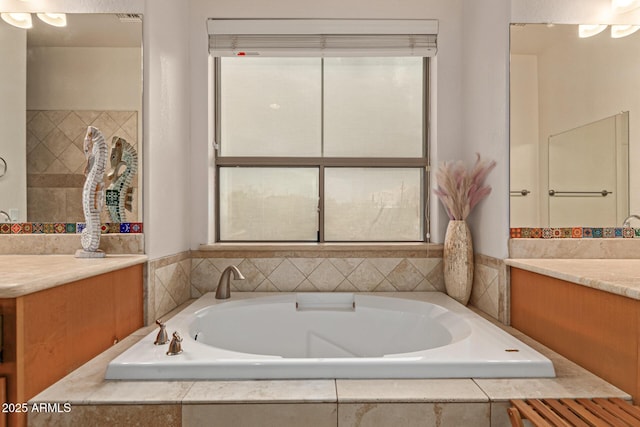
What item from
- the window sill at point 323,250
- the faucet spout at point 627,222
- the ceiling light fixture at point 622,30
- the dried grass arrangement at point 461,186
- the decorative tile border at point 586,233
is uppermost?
the ceiling light fixture at point 622,30

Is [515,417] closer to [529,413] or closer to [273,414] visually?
[529,413]

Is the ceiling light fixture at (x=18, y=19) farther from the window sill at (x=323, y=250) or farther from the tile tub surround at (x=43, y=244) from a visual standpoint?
the window sill at (x=323, y=250)

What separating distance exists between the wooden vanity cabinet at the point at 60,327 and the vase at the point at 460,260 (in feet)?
5.12

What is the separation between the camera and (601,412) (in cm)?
104

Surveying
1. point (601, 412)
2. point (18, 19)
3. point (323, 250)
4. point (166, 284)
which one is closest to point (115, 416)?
point (166, 284)

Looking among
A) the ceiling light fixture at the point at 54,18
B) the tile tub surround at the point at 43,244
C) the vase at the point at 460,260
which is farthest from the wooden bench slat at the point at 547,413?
the ceiling light fixture at the point at 54,18

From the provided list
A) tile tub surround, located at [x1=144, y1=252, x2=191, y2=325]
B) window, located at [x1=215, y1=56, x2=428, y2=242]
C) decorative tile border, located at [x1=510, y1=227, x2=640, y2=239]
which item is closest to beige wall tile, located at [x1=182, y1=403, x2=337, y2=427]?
tile tub surround, located at [x1=144, y1=252, x2=191, y2=325]

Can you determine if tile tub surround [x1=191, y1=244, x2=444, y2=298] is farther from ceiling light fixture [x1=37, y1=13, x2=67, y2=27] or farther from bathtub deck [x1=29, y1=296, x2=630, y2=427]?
ceiling light fixture [x1=37, y1=13, x2=67, y2=27]

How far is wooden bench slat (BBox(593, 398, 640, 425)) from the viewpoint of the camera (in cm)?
99

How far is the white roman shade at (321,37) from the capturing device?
91.4 inches

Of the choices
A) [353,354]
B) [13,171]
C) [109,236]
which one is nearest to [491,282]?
[353,354]

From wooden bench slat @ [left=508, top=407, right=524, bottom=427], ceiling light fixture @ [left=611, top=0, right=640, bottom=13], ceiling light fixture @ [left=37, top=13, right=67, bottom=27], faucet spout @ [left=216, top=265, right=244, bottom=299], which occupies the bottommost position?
wooden bench slat @ [left=508, top=407, right=524, bottom=427]

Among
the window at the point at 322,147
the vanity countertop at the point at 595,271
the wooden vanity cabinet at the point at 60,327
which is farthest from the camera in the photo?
the window at the point at 322,147

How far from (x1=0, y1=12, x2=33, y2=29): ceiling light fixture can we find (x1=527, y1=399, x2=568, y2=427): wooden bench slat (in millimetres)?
2523
